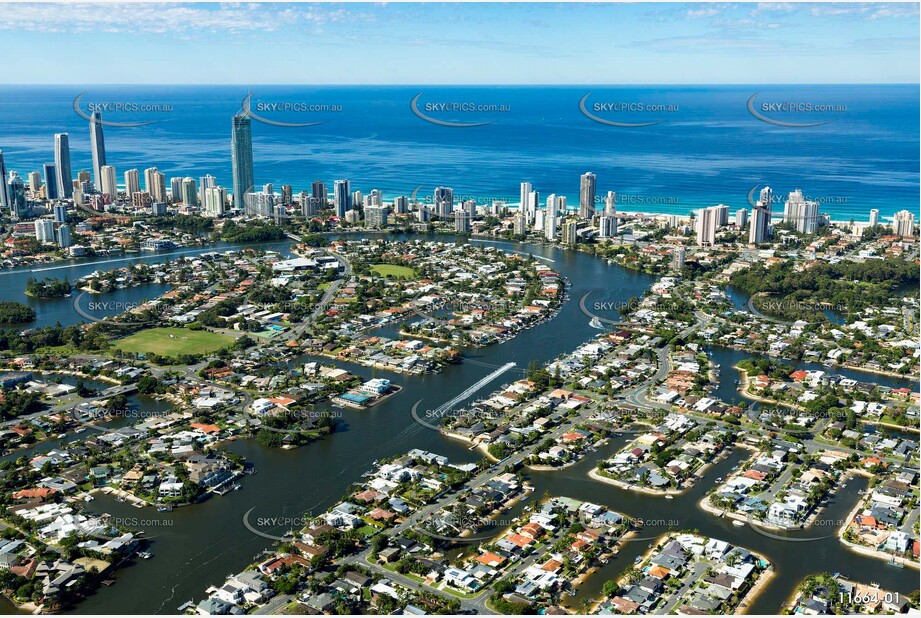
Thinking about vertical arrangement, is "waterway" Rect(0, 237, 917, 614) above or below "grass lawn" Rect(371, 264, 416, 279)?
below

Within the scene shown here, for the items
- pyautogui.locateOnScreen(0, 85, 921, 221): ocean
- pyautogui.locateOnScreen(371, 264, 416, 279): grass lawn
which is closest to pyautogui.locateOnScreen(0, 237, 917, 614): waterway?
pyautogui.locateOnScreen(371, 264, 416, 279): grass lawn

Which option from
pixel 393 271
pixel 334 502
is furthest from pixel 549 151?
pixel 334 502

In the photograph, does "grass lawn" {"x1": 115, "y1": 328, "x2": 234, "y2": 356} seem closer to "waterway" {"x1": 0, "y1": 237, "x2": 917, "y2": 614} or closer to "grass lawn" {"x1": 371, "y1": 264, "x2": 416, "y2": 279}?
"waterway" {"x1": 0, "y1": 237, "x2": 917, "y2": 614}

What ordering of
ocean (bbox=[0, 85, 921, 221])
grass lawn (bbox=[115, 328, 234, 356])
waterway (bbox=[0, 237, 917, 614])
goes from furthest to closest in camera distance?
ocean (bbox=[0, 85, 921, 221])
grass lawn (bbox=[115, 328, 234, 356])
waterway (bbox=[0, 237, 917, 614])

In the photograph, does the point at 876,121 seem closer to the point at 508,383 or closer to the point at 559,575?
the point at 508,383

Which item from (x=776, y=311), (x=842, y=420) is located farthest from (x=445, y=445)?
(x=776, y=311)

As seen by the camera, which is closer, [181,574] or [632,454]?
[181,574]

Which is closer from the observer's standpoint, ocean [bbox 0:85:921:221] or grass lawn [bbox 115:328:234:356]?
grass lawn [bbox 115:328:234:356]
